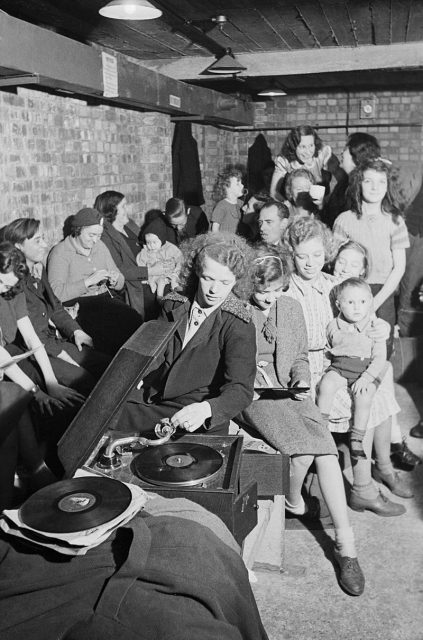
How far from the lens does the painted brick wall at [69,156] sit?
511 cm

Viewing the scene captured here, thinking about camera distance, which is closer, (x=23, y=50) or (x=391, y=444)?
(x=23, y=50)

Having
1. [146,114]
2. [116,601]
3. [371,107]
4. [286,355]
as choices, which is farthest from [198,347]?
[371,107]

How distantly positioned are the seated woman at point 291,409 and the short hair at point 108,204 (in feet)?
9.31

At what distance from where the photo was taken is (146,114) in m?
7.96

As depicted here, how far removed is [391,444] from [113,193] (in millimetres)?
3398

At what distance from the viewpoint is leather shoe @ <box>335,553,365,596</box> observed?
130 inches

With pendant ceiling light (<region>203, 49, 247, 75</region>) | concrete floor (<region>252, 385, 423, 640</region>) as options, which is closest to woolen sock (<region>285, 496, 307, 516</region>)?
concrete floor (<region>252, 385, 423, 640</region>)

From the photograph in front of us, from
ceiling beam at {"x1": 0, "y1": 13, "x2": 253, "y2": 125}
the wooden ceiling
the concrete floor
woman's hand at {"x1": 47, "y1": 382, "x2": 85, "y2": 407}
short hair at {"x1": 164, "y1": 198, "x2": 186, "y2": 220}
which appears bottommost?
the concrete floor

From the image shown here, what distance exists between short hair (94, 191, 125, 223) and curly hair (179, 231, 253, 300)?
9.53ft

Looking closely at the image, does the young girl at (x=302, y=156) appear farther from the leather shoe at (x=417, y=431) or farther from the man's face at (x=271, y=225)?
the leather shoe at (x=417, y=431)

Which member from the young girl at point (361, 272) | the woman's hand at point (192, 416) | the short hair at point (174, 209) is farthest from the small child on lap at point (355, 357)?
the short hair at point (174, 209)

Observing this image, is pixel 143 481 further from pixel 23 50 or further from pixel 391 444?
pixel 23 50

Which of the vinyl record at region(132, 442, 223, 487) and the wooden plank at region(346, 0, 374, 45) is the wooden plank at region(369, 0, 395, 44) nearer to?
the wooden plank at region(346, 0, 374, 45)

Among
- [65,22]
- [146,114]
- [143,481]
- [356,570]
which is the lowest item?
[356,570]
